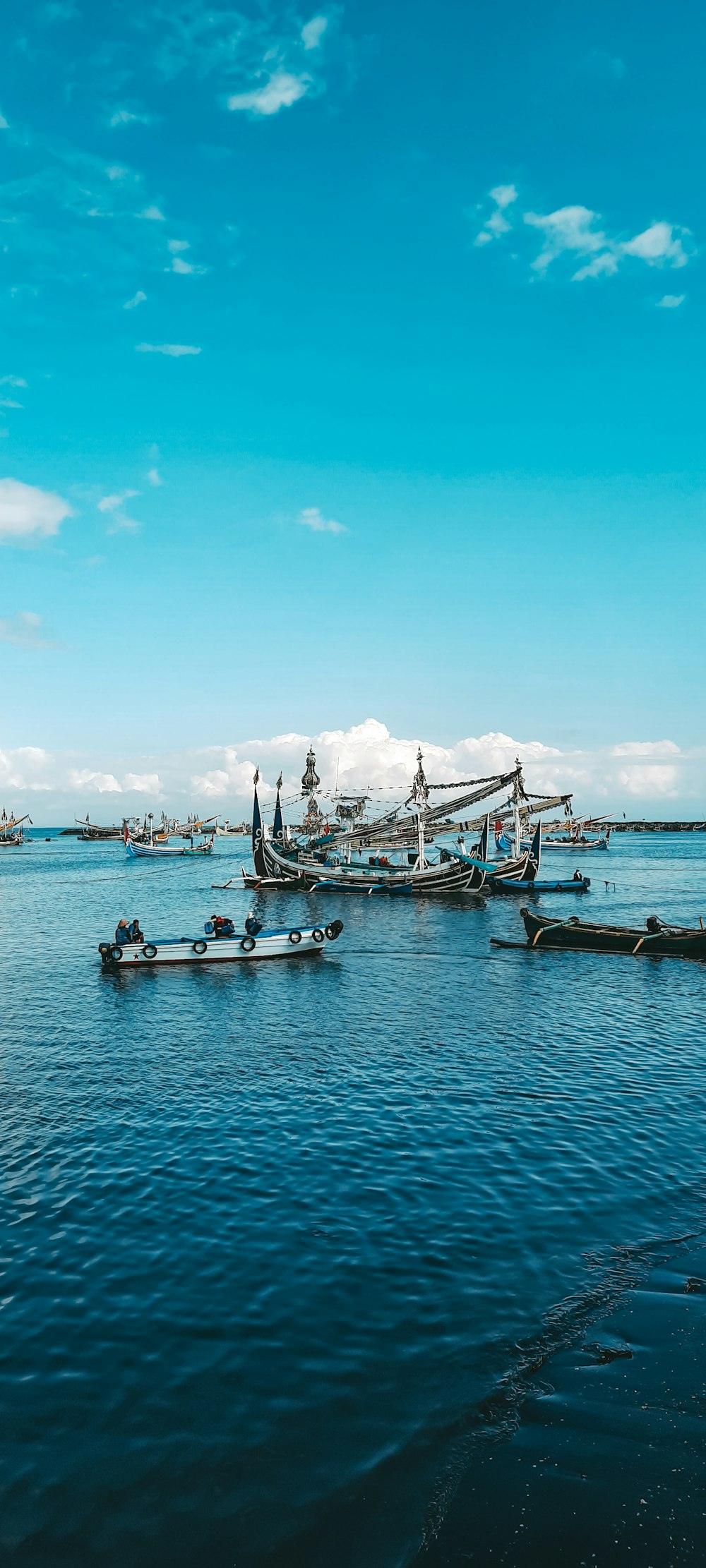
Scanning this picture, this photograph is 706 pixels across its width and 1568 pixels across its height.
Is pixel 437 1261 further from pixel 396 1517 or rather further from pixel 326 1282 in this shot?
pixel 396 1517

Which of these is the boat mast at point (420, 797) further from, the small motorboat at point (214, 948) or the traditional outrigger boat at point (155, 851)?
the traditional outrigger boat at point (155, 851)

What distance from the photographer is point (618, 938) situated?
5444 centimetres

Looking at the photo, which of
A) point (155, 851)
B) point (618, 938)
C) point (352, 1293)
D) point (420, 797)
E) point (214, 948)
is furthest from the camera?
point (155, 851)

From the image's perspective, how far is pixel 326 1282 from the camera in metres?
16.1

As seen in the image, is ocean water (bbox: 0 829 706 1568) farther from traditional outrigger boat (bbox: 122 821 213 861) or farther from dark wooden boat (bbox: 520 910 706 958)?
traditional outrigger boat (bbox: 122 821 213 861)

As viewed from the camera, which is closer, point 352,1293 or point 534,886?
point 352,1293

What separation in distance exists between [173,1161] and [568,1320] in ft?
38.4

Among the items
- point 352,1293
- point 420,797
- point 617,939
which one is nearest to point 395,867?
→ point 420,797

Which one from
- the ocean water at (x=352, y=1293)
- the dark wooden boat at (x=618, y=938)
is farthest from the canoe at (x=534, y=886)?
the ocean water at (x=352, y=1293)

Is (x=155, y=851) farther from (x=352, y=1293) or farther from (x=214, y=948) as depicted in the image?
(x=352, y=1293)

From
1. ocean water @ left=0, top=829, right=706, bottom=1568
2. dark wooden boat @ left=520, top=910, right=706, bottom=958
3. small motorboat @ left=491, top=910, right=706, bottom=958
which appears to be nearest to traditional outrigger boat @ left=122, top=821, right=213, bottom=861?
small motorboat @ left=491, top=910, right=706, bottom=958

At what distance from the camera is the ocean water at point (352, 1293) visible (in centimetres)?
1068

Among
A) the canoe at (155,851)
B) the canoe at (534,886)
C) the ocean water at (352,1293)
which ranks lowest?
the ocean water at (352,1293)

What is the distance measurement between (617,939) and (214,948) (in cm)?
2754
